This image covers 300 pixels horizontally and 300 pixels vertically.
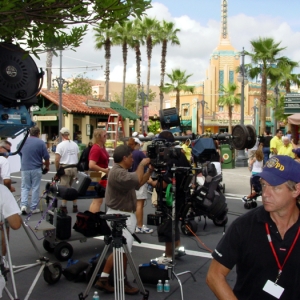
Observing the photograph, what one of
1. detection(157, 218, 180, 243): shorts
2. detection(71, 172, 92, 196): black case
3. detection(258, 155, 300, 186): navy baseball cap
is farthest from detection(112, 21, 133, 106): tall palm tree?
detection(258, 155, 300, 186): navy baseball cap

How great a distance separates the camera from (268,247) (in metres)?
2.44

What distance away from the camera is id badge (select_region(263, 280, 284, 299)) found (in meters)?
2.38

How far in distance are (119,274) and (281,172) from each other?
2.45 meters

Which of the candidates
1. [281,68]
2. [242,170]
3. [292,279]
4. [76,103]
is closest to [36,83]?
[292,279]

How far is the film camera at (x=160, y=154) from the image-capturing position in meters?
5.40

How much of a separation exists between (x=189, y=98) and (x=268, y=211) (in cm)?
5515

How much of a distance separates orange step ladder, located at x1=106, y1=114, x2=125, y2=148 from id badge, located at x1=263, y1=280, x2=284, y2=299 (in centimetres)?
2768

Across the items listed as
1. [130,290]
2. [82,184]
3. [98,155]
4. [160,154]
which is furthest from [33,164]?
[130,290]

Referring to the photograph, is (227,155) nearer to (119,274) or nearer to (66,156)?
(66,156)

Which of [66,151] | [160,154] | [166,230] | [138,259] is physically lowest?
[138,259]

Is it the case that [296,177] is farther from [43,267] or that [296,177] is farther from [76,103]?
[76,103]

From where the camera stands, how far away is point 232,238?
8.29ft

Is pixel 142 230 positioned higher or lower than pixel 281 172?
lower

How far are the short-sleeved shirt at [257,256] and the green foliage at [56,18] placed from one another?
2.13 metres
